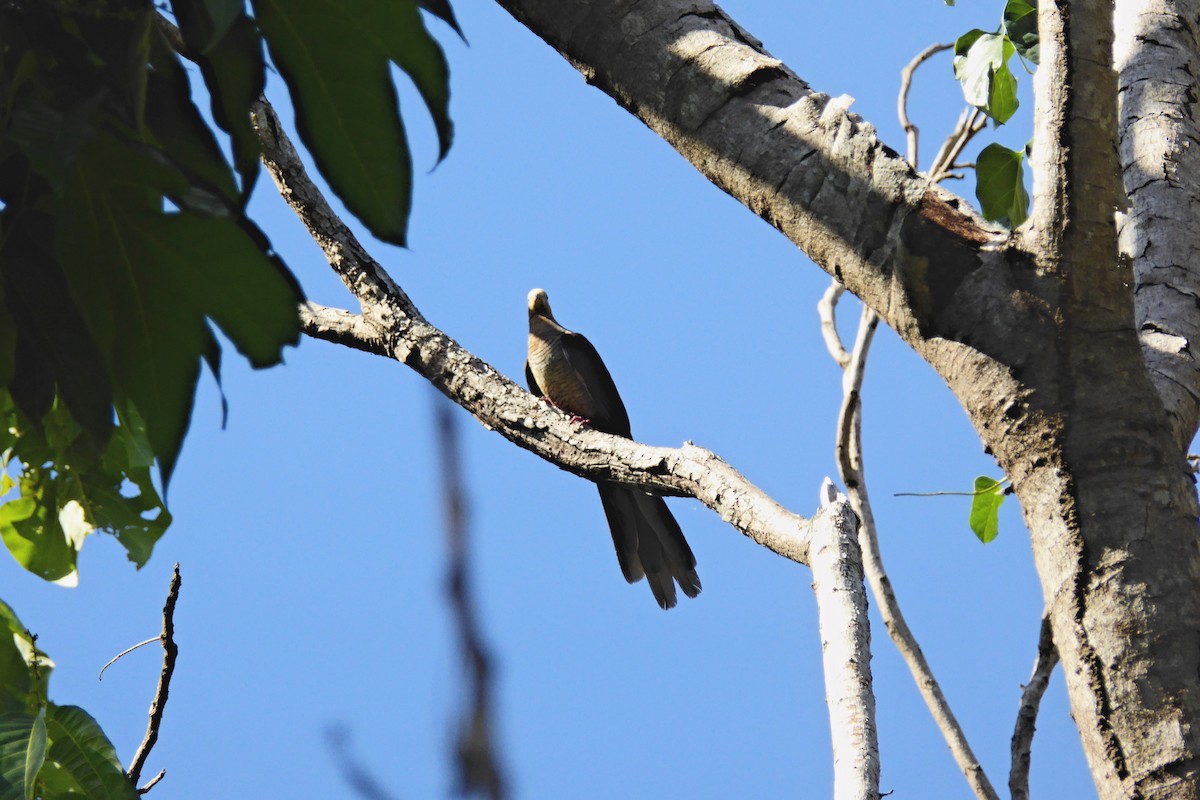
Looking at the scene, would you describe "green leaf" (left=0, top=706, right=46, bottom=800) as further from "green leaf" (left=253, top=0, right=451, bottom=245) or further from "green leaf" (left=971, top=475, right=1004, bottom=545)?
"green leaf" (left=971, top=475, right=1004, bottom=545)

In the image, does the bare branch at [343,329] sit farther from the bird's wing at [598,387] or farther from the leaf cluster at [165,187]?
the bird's wing at [598,387]

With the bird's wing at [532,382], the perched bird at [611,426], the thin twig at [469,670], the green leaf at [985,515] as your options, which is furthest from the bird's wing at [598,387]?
the thin twig at [469,670]

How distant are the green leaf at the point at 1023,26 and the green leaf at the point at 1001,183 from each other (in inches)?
24.2

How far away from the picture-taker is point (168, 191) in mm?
640

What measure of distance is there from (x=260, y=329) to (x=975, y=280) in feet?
2.80

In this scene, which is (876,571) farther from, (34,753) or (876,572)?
(34,753)

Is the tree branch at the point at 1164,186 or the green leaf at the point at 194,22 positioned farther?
the tree branch at the point at 1164,186

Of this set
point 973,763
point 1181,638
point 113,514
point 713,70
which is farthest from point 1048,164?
point 973,763

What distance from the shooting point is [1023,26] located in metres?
2.52

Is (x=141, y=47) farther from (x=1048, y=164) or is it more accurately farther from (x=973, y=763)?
(x=973, y=763)

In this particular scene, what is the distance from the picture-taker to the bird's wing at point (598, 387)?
4.80 m

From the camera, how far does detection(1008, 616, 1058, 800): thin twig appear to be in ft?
7.61

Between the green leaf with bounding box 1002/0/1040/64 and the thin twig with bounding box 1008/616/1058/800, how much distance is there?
1316mm

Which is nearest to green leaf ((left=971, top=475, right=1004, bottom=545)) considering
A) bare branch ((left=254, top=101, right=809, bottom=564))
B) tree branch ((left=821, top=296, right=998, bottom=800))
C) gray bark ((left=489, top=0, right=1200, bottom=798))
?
tree branch ((left=821, top=296, right=998, bottom=800))
